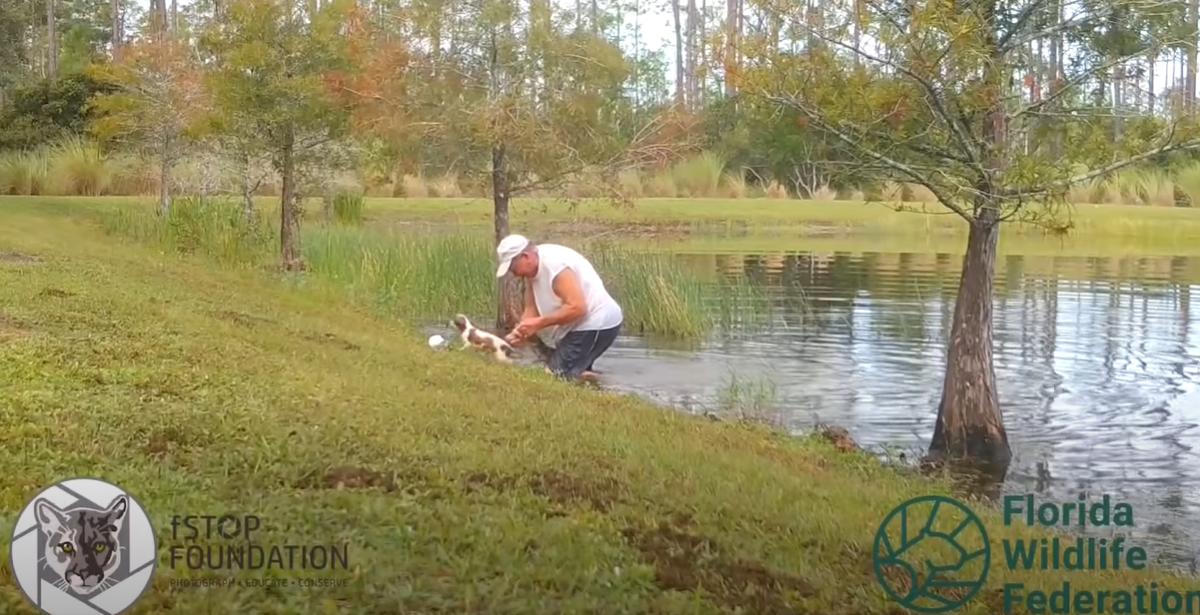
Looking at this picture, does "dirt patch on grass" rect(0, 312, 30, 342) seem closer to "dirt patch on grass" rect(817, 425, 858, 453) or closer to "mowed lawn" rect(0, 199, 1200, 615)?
"mowed lawn" rect(0, 199, 1200, 615)

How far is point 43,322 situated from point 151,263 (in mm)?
5736

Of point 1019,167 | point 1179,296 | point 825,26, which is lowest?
point 1179,296

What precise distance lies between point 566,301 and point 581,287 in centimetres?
24

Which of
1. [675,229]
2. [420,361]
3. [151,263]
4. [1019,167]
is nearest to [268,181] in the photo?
[151,263]

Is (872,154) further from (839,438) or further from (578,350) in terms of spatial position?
(578,350)

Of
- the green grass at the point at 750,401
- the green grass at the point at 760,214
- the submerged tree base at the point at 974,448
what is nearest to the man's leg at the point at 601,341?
the green grass at the point at 750,401

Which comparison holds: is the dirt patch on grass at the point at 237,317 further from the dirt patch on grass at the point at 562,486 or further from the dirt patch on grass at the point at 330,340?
the dirt patch on grass at the point at 562,486

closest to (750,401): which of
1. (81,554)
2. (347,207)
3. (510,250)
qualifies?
(510,250)

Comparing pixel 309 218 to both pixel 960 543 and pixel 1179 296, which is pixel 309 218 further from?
pixel 960 543

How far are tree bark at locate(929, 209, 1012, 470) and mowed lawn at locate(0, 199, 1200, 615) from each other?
1.17 m

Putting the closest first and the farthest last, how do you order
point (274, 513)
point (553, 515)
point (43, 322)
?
point (274, 513), point (553, 515), point (43, 322)

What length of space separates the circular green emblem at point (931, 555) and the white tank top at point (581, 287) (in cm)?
486

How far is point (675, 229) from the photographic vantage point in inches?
1030

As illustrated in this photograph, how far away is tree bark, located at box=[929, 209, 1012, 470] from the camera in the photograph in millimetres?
8305
